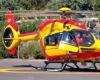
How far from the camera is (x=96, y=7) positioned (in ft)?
215

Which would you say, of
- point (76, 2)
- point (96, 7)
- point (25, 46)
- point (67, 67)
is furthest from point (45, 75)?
point (76, 2)

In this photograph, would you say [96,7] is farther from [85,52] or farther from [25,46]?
[85,52]

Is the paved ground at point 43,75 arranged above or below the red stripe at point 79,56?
below

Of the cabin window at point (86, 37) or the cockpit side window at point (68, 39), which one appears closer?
the cabin window at point (86, 37)

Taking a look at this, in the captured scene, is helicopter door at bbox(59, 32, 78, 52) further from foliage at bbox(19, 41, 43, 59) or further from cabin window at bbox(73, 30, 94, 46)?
foliage at bbox(19, 41, 43, 59)

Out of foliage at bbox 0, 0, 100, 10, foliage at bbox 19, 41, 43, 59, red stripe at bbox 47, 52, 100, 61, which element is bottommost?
foliage at bbox 19, 41, 43, 59

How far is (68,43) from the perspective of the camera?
21.6 m

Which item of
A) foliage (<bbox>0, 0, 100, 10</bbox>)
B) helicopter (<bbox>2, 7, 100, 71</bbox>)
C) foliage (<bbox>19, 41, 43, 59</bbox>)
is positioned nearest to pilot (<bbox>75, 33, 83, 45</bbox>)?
helicopter (<bbox>2, 7, 100, 71</bbox>)

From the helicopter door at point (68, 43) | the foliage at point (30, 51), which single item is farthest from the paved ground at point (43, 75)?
the foliage at point (30, 51)

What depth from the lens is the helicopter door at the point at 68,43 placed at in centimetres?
2147

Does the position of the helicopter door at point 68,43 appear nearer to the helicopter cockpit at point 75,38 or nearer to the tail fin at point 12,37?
the helicopter cockpit at point 75,38

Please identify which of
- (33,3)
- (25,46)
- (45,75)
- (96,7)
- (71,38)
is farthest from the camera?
(33,3)

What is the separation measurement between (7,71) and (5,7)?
4642 cm

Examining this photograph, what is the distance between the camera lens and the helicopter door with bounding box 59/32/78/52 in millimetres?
21469
